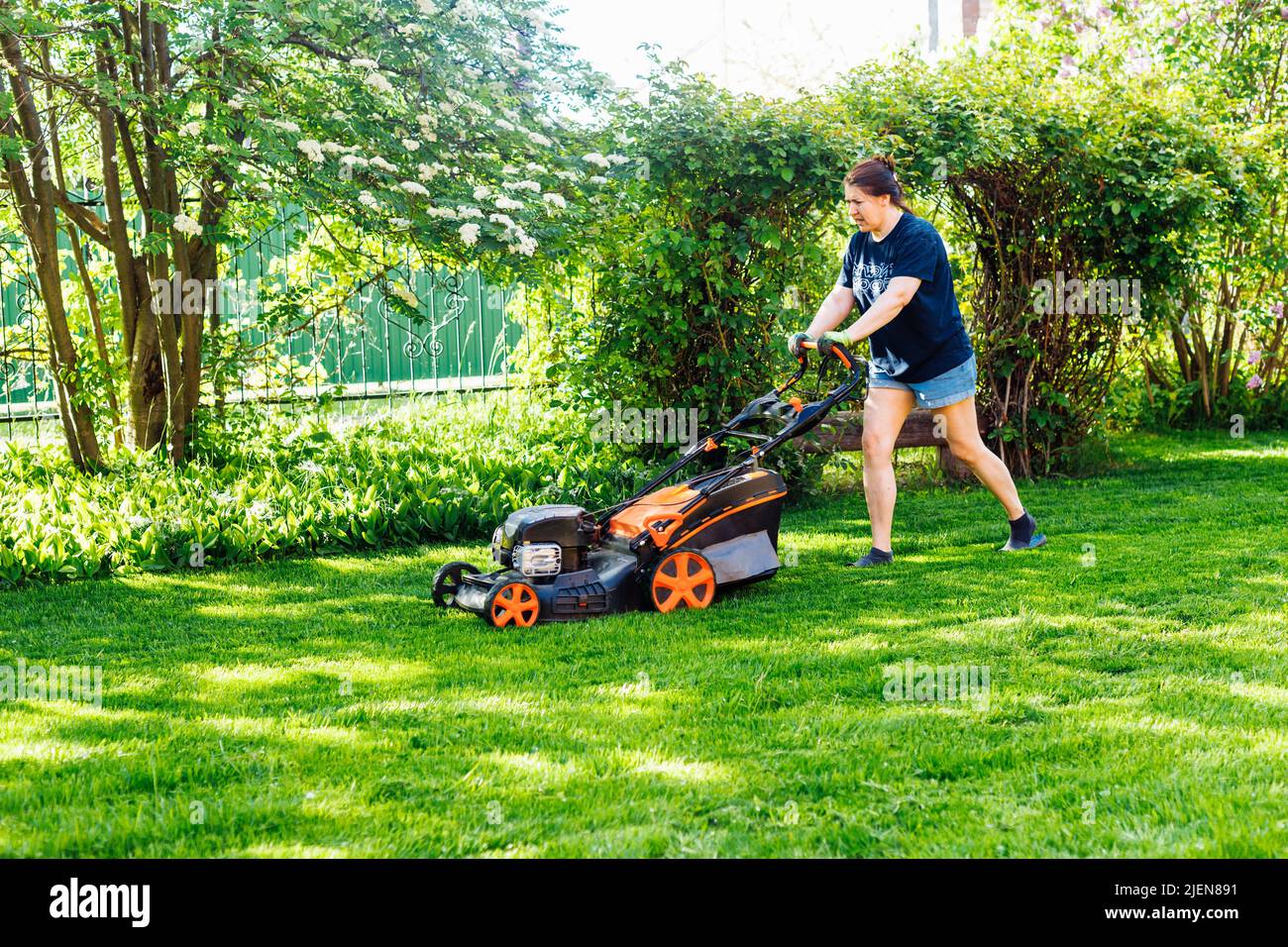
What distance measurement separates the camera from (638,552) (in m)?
5.07

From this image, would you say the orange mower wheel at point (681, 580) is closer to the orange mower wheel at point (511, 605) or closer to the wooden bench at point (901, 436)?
the orange mower wheel at point (511, 605)

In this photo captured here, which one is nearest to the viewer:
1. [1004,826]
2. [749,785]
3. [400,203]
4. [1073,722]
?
[1004,826]

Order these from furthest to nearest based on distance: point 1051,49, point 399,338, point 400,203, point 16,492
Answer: point 399,338 → point 1051,49 → point 16,492 → point 400,203

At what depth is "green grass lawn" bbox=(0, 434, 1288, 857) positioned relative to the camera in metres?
2.88

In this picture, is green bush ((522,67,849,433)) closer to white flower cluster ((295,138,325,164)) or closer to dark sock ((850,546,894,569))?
white flower cluster ((295,138,325,164))

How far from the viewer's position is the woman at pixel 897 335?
5695mm

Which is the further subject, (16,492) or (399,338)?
(399,338)

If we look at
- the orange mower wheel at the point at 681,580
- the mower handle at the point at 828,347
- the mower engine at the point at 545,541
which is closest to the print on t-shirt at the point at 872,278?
the mower handle at the point at 828,347

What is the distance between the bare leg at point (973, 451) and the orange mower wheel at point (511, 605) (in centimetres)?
226

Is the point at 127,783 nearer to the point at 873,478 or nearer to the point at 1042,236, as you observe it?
the point at 873,478

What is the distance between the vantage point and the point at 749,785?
3145 millimetres

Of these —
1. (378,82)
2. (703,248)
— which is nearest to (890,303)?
(703,248)

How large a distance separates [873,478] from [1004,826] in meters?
3.22
